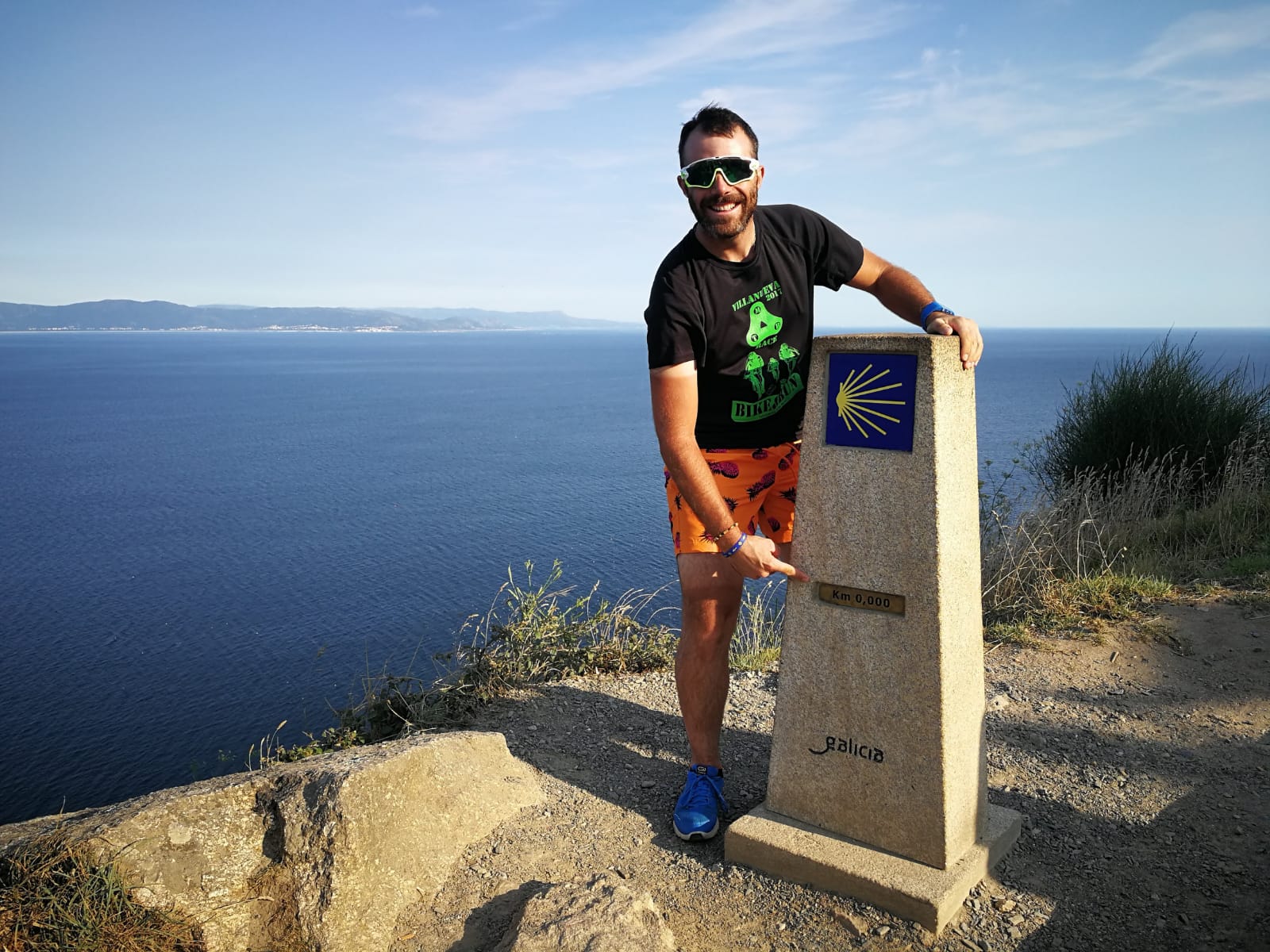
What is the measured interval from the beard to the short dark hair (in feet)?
0.72

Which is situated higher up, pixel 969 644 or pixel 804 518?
pixel 804 518

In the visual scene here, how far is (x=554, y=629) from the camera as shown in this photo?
573cm

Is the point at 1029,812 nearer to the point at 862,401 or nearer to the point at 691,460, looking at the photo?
the point at 862,401

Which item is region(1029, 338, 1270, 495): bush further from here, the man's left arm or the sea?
the man's left arm

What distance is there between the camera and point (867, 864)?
10.1 ft

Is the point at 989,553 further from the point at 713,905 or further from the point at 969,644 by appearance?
the point at 713,905

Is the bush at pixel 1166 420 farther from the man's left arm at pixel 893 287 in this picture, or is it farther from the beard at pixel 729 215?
the beard at pixel 729 215

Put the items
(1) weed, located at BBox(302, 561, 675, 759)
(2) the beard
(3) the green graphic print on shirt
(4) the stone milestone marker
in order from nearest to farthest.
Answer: (4) the stone milestone marker
(2) the beard
(3) the green graphic print on shirt
(1) weed, located at BBox(302, 561, 675, 759)

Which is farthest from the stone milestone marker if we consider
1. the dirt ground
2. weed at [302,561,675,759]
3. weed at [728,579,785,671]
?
weed at [302,561,675,759]

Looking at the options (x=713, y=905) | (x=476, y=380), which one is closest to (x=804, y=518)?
(x=713, y=905)

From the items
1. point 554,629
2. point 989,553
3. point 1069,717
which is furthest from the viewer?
point 989,553

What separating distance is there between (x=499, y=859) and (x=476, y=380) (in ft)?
224

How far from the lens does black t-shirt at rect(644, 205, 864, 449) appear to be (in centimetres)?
318

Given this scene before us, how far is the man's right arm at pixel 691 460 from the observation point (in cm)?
311
